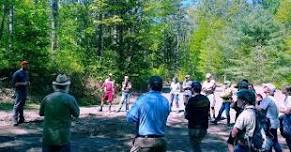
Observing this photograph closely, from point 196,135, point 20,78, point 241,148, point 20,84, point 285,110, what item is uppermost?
point 20,78

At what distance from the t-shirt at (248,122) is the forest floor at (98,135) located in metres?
5.87

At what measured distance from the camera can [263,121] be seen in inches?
316

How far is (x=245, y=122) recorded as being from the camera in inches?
284

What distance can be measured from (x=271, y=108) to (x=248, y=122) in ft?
10.9

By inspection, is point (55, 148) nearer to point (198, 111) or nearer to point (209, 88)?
point (198, 111)

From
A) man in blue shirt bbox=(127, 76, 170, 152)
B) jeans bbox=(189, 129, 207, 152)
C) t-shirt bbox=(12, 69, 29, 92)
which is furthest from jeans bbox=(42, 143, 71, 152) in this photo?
t-shirt bbox=(12, 69, 29, 92)

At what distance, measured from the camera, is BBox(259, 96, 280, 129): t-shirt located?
10.3 metres

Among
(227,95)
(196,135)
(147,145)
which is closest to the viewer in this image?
(147,145)

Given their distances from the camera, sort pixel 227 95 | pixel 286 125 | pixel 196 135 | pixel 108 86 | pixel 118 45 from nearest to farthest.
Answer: pixel 196 135, pixel 286 125, pixel 227 95, pixel 108 86, pixel 118 45

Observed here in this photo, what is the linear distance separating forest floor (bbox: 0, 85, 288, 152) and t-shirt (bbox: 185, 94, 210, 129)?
3.67 meters

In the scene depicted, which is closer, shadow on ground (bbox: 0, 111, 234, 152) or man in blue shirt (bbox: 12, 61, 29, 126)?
shadow on ground (bbox: 0, 111, 234, 152)

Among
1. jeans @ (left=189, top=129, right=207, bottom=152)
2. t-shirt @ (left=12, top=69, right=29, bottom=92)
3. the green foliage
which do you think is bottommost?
jeans @ (left=189, top=129, right=207, bottom=152)

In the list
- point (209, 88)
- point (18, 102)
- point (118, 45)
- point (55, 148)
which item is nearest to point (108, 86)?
point (209, 88)

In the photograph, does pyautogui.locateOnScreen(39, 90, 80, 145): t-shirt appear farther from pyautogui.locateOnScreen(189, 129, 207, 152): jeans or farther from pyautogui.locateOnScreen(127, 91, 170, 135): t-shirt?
pyautogui.locateOnScreen(189, 129, 207, 152): jeans
